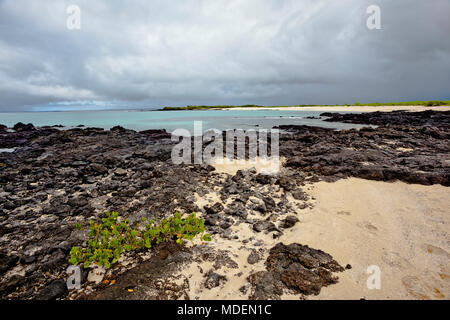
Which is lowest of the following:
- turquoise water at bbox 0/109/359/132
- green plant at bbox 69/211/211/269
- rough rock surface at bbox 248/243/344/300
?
rough rock surface at bbox 248/243/344/300

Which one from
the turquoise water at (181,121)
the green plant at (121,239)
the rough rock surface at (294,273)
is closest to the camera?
the rough rock surface at (294,273)

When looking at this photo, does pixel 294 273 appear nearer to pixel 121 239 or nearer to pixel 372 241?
pixel 372 241

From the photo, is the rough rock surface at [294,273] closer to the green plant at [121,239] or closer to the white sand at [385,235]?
the white sand at [385,235]

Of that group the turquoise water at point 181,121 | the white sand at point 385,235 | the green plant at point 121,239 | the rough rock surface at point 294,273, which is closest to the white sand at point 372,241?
the white sand at point 385,235

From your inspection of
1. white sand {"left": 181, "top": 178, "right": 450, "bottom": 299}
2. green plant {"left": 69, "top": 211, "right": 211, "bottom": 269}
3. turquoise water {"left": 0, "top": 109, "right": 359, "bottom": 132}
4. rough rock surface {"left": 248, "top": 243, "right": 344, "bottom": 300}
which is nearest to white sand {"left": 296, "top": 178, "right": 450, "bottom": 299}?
white sand {"left": 181, "top": 178, "right": 450, "bottom": 299}

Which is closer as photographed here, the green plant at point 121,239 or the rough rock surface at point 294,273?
the rough rock surface at point 294,273

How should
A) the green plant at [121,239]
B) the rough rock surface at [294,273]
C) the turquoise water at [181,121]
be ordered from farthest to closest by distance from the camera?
the turquoise water at [181,121], the green plant at [121,239], the rough rock surface at [294,273]

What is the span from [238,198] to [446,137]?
17.4m

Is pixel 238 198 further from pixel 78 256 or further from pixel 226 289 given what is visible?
pixel 78 256

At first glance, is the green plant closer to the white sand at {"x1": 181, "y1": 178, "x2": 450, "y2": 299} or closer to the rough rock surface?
the white sand at {"x1": 181, "y1": 178, "x2": 450, "y2": 299}

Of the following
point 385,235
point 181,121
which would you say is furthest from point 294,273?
point 181,121
